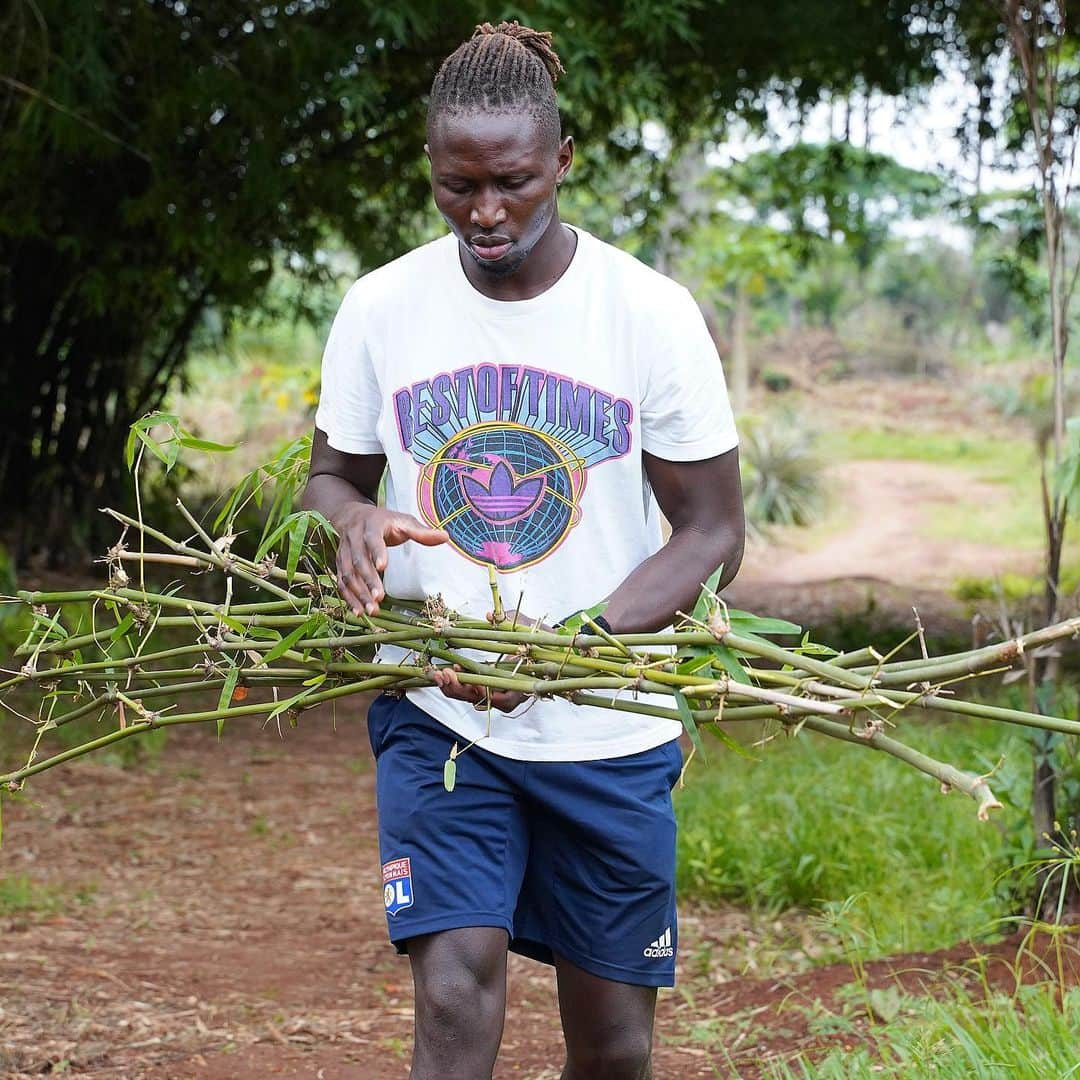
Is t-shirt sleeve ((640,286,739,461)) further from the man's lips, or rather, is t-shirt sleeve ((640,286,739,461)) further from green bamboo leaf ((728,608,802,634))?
green bamboo leaf ((728,608,802,634))

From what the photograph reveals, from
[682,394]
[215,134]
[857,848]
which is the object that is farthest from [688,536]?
[215,134]

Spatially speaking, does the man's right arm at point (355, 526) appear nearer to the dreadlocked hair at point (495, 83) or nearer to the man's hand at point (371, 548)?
the man's hand at point (371, 548)

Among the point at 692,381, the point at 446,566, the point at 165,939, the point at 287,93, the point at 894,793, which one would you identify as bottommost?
the point at 165,939

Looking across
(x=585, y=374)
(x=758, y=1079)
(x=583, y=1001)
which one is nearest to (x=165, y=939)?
(x=758, y=1079)

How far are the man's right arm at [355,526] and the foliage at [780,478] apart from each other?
11.7m

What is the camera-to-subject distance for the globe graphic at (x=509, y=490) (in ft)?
7.76

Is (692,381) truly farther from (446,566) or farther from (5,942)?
(5,942)

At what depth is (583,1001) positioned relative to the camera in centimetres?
249

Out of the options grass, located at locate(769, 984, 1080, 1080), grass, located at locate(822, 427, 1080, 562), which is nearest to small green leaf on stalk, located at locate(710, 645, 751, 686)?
grass, located at locate(769, 984, 1080, 1080)

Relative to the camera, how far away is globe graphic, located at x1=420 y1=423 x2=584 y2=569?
2365mm

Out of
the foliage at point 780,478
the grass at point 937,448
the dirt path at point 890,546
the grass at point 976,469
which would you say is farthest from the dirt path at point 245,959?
the grass at point 937,448

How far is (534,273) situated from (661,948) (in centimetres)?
110

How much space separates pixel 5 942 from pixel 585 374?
9.30 ft

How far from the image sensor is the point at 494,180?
2242 mm
